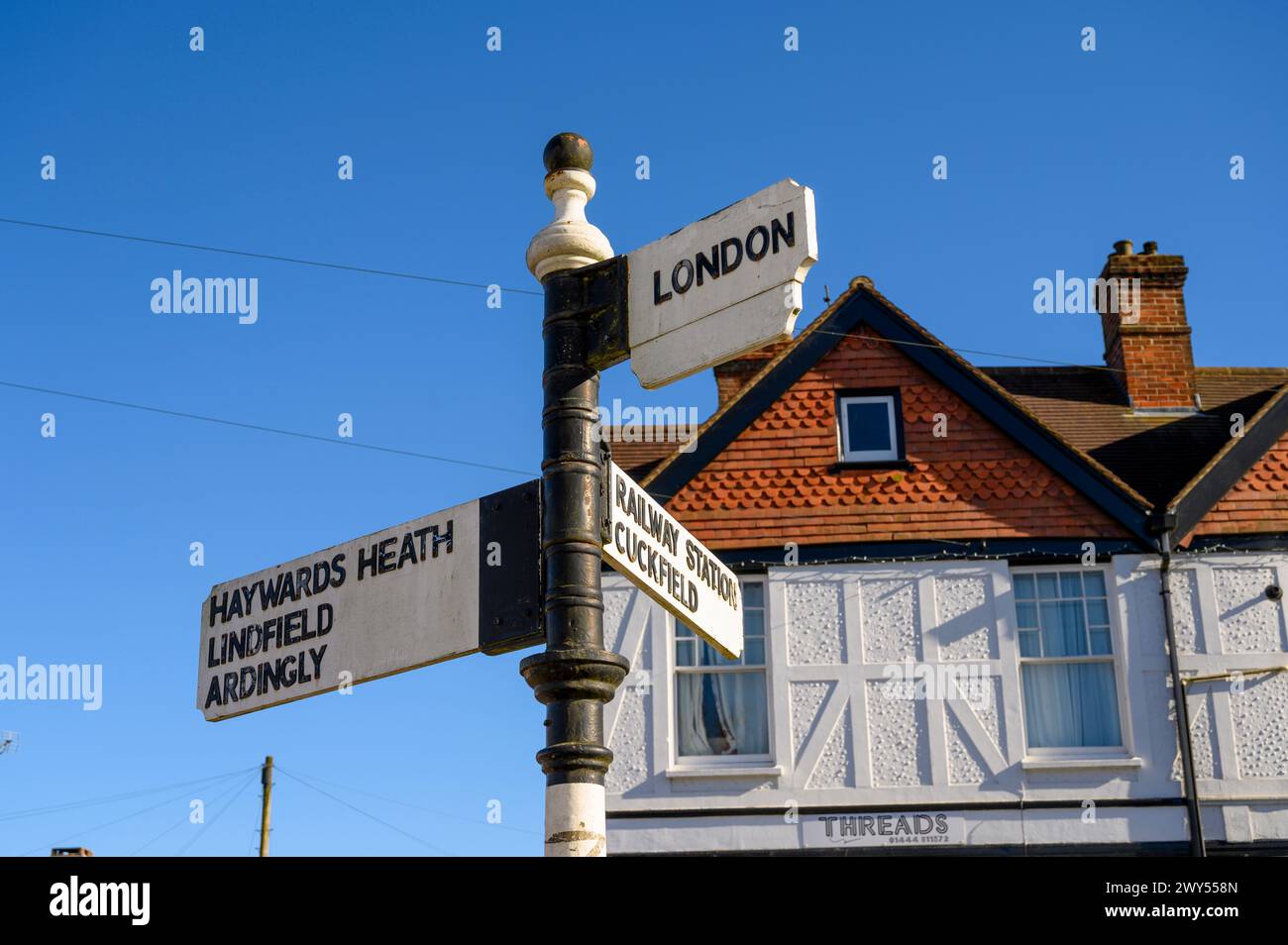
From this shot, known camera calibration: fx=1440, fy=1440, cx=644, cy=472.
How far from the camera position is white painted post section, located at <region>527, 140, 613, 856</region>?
3.91 m

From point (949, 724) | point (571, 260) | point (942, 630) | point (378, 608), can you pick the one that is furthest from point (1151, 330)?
point (378, 608)

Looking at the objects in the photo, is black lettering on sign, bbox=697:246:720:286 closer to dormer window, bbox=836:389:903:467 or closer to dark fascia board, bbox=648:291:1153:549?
dark fascia board, bbox=648:291:1153:549

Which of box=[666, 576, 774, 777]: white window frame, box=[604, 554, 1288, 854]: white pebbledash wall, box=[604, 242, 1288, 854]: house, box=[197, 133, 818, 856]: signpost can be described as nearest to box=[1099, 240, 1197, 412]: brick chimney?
box=[604, 242, 1288, 854]: house

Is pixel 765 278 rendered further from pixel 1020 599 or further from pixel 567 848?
pixel 1020 599

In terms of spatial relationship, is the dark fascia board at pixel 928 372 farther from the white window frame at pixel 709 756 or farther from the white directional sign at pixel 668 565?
the white directional sign at pixel 668 565

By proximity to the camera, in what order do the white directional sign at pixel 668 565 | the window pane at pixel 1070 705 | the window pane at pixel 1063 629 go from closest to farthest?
the white directional sign at pixel 668 565
the window pane at pixel 1070 705
the window pane at pixel 1063 629

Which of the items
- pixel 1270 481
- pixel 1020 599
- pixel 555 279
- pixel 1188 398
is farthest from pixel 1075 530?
pixel 555 279

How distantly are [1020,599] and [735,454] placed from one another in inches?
119

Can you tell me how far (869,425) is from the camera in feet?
46.9

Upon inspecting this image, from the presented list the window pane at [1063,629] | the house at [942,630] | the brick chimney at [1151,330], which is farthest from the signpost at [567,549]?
the brick chimney at [1151,330]

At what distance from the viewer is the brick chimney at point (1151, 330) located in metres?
15.7

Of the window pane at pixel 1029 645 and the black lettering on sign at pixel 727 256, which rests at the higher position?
the window pane at pixel 1029 645

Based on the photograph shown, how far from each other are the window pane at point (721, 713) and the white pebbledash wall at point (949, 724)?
15cm

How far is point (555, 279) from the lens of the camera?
448 centimetres
